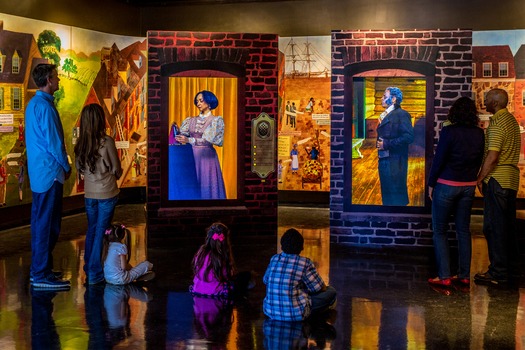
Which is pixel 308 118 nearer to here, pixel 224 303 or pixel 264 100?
pixel 264 100

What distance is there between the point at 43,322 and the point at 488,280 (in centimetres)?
424

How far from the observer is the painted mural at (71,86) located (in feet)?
38.1

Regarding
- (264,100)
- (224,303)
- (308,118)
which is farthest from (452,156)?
(308,118)

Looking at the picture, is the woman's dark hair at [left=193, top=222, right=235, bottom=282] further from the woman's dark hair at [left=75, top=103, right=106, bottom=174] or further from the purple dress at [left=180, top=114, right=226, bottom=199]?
the purple dress at [left=180, top=114, right=226, bottom=199]

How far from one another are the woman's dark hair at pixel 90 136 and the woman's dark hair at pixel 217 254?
1346 millimetres

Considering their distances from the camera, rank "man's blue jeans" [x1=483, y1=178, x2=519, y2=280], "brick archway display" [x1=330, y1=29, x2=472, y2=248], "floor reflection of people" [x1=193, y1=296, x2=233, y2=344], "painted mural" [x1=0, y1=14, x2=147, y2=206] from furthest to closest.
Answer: "painted mural" [x1=0, y1=14, x2=147, y2=206] → "brick archway display" [x1=330, y1=29, x2=472, y2=248] → "man's blue jeans" [x1=483, y1=178, x2=519, y2=280] → "floor reflection of people" [x1=193, y1=296, x2=233, y2=344]

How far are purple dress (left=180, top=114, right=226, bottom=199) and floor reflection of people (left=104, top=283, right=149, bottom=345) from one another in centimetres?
308

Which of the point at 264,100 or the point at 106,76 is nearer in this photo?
the point at 264,100

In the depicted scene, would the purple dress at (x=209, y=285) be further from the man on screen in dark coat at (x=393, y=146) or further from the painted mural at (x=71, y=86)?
the painted mural at (x=71, y=86)

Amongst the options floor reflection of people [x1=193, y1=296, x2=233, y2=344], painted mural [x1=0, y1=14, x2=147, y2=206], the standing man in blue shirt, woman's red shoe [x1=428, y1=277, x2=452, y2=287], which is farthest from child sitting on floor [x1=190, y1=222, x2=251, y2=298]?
painted mural [x1=0, y1=14, x2=147, y2=206]

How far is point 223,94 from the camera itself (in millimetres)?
10742

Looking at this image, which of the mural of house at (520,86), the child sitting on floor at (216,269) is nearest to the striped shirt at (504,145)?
the child sitting on floor at (216,269)

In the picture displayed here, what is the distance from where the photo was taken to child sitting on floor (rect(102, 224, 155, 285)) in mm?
7848

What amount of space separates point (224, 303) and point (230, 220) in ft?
12.3
